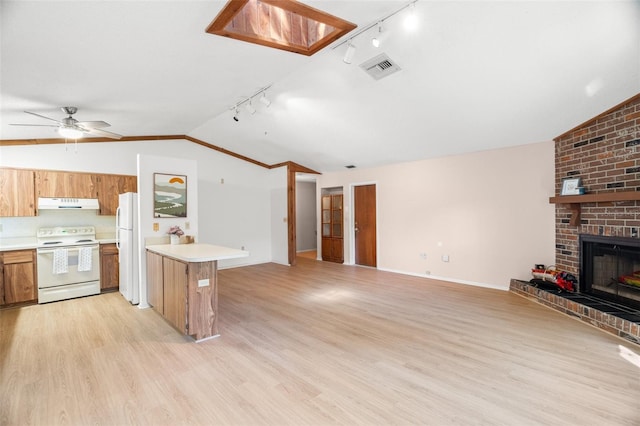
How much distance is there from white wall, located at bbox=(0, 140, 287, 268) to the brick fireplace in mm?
5487

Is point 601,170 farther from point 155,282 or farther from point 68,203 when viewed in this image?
point 68,203

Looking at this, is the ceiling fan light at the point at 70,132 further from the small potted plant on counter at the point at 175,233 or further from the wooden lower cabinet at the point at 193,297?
the wooden lower cabinet at the point at 193,297

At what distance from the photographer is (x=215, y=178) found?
7.06 metres

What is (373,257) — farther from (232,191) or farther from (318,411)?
(318,411)

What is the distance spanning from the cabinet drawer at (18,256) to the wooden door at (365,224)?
591cm

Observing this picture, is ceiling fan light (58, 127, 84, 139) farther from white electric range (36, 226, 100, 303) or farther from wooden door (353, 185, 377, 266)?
wooden door (353, 185, 377, 266)

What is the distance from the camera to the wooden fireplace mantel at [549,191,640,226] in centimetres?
321

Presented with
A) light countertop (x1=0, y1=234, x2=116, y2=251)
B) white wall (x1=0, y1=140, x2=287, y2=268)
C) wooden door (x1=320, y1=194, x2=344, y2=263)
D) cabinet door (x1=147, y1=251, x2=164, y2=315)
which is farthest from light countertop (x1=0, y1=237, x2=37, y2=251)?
wooden door (x1=320, y1=194, x2=344, y2=263)

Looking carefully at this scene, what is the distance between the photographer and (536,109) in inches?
146

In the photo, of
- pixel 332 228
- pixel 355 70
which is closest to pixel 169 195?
pixel 355 70

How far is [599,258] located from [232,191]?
6864 mm

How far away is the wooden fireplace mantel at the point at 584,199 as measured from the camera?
3.21m

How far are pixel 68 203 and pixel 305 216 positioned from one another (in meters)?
6.37

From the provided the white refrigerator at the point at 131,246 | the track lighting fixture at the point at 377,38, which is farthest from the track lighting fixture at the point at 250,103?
the white refrigerator at the point at 131,246
